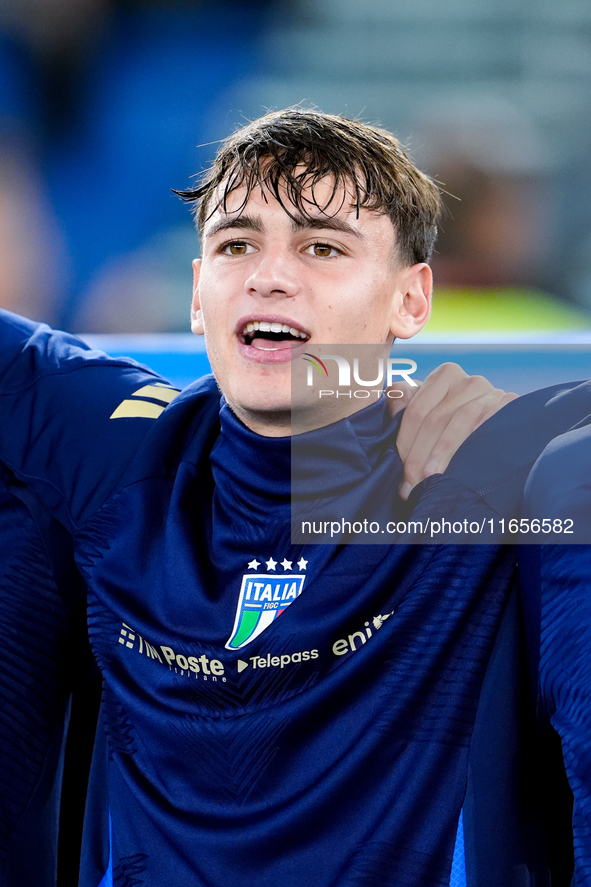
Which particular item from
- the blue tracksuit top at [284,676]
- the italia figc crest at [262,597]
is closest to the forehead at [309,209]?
the blue tracksuit top at [284,676]

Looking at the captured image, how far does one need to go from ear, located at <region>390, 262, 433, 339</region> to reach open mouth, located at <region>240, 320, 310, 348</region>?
0.14 m

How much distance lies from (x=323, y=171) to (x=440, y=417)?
30cm

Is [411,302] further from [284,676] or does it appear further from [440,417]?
[284,676]

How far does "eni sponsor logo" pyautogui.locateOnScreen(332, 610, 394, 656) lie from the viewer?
833mm

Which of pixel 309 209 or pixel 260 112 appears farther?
pixel 260 112

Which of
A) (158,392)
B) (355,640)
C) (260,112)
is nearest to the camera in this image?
(355,640)

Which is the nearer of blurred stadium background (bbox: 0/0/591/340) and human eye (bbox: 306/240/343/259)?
human eye (bbox: 306/240/343/259)

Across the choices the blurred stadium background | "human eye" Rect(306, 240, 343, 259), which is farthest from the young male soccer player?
the blurred stadium background

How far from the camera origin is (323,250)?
907mm

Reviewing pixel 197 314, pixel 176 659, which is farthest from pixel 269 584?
pixel 197 314

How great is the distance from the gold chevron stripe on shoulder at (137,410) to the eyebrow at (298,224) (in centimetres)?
23

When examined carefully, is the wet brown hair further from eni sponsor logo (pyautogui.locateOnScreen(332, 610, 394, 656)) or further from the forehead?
eni sponsor logo (pyautogui.locateOnScreen(332, 610, 394, 656))

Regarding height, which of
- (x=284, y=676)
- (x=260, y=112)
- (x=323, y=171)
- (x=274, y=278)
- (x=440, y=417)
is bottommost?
(x=284, y=676)

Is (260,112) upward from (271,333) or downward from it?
upward
